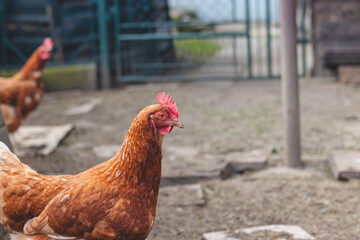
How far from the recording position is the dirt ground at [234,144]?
3273mm

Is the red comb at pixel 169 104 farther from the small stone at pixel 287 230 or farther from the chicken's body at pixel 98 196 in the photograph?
the small stone at pixel 287 230

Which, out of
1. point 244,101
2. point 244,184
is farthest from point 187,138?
point 244,101

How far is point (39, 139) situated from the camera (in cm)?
508

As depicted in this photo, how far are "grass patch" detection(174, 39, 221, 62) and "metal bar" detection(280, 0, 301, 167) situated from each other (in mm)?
5879

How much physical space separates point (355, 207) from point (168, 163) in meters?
1.64

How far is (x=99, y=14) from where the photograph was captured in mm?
8414

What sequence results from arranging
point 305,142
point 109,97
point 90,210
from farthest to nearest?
point 109,97
point 305,142
point 90,210

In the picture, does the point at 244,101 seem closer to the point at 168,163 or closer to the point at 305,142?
the point at 305,142

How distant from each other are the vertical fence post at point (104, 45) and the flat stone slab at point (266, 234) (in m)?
6.03

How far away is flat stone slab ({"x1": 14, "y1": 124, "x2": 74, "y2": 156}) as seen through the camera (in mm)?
4761

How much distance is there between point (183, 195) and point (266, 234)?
88cm

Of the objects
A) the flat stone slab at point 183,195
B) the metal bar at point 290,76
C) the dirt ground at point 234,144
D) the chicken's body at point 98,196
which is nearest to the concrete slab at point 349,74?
the dirt ground at point 234,144

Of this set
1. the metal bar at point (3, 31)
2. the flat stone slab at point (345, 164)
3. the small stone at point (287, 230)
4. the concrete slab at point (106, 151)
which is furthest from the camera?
the metal bar at point (3, 31)

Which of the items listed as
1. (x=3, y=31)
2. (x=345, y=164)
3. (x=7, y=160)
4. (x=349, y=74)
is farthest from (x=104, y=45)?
(x=7, y=160)
